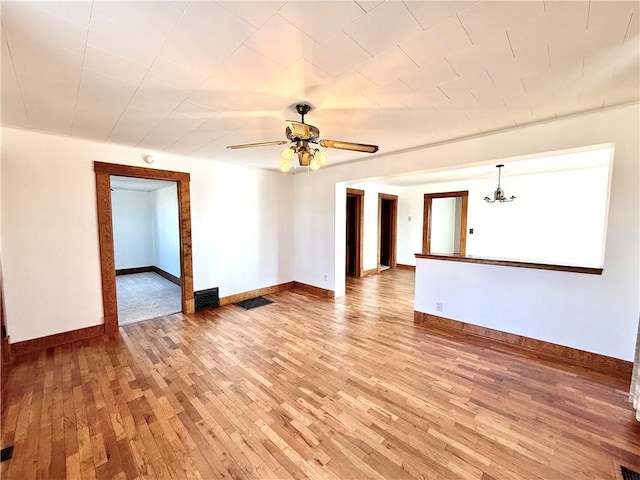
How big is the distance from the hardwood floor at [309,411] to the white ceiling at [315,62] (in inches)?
93.6

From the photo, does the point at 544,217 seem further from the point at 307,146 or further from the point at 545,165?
the point at 307,146

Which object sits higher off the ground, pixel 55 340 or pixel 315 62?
pixel 315 62

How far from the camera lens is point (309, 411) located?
1.96m

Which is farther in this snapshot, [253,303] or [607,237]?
[253,303]

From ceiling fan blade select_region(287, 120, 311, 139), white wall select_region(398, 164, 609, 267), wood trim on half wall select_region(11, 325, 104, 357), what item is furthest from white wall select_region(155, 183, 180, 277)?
white wall select_region(398, 164, 609, 267)

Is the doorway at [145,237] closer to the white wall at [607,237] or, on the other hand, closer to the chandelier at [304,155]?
the chandelier at [304,155]

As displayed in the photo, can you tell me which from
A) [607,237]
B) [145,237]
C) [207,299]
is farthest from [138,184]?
[607,237]

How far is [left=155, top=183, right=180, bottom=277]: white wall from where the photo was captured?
5859 mm

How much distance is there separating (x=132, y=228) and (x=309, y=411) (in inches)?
281

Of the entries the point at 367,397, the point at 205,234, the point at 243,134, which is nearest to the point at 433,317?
the point at 367,397

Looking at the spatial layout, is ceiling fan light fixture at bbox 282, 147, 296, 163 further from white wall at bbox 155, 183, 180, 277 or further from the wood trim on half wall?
white wall at bbox 155, 183, 180, 277

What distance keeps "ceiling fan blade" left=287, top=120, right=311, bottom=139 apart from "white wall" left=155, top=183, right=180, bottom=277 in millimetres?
4526

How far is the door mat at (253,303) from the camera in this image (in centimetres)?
437

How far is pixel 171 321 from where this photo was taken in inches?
147
